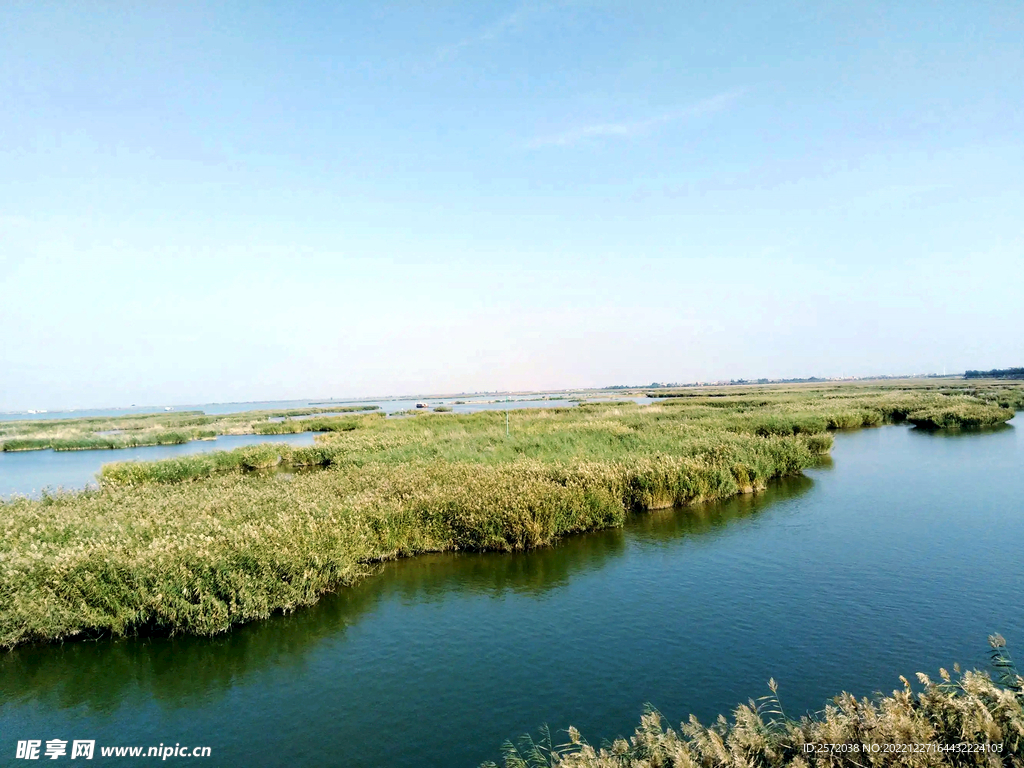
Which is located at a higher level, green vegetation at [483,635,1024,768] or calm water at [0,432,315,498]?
green vegetation at [483,635,1024,768]

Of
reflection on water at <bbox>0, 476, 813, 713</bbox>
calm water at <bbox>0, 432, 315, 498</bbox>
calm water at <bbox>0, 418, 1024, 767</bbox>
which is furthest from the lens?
calm water at <bbox>0, 432, 315, 498</bbox>

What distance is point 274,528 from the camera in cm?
1364

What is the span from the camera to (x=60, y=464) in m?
42.1

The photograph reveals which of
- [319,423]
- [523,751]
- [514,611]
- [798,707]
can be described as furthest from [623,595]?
[319,423]

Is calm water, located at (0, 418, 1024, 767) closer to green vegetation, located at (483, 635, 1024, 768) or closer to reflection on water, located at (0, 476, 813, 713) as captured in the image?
reflection on water, located at (0, 476, 813, 713)

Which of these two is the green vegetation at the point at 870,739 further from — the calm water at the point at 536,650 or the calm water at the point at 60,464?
the calm water at the point at 60,464

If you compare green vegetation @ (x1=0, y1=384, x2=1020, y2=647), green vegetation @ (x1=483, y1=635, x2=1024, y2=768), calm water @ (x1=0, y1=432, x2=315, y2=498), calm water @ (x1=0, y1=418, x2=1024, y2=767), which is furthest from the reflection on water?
calm water @ (x1=0, y1=432, x2=315, y2=498)

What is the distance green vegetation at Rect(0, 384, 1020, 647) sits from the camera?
10812 millimetres

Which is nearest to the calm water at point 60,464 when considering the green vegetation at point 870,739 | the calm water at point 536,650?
the calm water at point 536,650

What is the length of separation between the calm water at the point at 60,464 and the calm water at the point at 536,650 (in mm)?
19407

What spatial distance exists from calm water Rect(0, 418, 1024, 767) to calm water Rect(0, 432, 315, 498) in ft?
63.7

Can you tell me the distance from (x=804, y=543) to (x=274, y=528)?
1388 cm

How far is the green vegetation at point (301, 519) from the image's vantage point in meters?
10.8

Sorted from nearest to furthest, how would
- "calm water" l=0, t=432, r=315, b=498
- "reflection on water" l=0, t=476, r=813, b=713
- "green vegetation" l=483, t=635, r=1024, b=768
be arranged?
1. "green vegetation" l=483, t=635, r=1024, b=768
2. "reflection on water" l=0, t=476, r=813, b=713
3. "calm water" l=0, t=432, r=315, b=498
